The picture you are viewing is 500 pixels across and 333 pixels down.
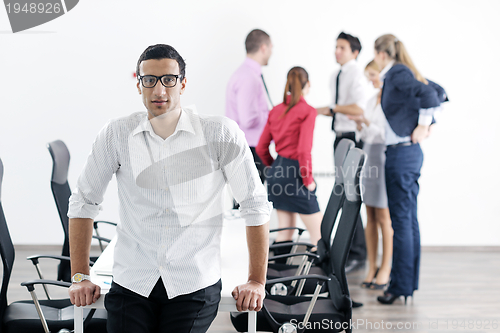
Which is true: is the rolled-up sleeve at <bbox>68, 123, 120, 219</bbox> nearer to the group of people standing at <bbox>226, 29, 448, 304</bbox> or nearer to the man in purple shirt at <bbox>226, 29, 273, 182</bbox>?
the group of people standing at <bbox>226, 29, 448, 304</bbox>

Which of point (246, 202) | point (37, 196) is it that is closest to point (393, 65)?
point (246, 202)

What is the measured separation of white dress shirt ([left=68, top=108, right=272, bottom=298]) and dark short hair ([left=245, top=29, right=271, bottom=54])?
2.68 meters

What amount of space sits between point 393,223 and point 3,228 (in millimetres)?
2478

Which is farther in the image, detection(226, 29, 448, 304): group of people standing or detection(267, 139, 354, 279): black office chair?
detection(226, 29, 448, 304): group of people standing

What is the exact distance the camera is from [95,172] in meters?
1.57

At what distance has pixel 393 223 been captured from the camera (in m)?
3.39

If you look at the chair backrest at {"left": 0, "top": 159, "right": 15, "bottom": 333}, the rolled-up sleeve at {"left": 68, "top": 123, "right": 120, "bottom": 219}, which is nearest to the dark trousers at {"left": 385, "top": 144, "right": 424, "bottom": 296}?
the rolled-up sleeve at {"left": 68, "top": 123, "right": 120, "bottom": 219}

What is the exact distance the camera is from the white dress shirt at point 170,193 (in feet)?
5.05

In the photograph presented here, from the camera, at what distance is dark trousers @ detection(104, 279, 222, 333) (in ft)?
4.92

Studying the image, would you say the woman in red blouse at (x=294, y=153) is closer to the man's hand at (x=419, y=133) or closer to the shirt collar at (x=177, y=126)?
the man's hand at (x=419, y=133)

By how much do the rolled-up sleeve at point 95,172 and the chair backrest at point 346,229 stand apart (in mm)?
1008

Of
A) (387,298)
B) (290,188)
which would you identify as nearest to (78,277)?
(290,188)

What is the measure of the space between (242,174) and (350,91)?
285 centimetres

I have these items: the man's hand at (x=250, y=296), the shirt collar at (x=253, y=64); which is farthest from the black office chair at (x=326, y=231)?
the shirt collar at (x=253, y=64)
